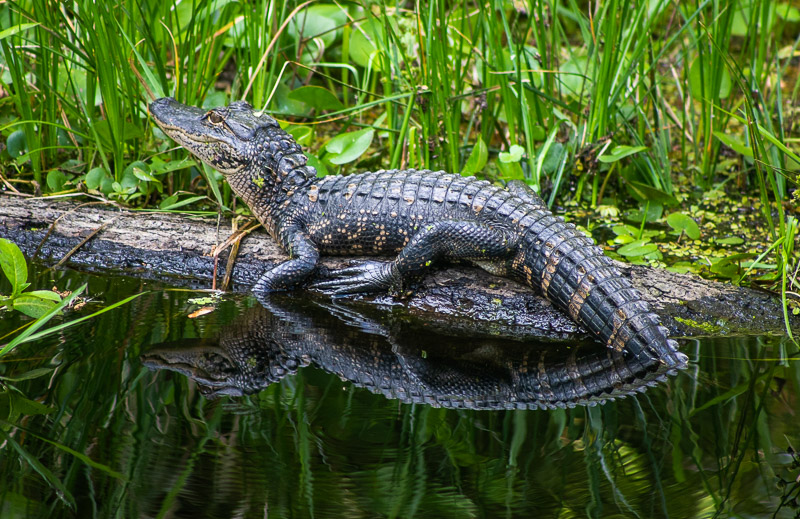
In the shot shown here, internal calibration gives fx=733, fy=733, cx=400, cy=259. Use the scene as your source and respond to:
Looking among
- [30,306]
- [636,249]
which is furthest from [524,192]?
[30,306]

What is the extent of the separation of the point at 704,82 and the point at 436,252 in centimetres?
252

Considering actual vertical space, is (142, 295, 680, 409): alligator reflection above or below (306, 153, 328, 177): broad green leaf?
below

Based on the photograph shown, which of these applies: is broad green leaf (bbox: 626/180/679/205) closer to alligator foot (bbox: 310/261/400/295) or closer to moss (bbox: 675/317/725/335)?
moss (bbox: 675/317/725/335)

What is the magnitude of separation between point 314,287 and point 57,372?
57.9 inches

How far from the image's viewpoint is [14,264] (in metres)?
3.10

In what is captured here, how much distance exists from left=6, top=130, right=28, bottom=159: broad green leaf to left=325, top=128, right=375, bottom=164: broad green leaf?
1.94 m

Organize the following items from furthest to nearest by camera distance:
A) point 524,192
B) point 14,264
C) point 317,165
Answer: point 317,165
point 524,192
point 14,264

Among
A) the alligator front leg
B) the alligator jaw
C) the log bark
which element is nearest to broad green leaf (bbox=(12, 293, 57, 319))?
the alligator jaw

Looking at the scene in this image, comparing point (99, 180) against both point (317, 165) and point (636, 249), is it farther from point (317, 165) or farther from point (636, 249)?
point (636, 249)

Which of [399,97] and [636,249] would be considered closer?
[636,249]

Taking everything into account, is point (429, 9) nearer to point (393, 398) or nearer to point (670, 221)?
point (670, 221)

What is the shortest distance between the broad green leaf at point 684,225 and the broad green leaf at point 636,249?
310 mm

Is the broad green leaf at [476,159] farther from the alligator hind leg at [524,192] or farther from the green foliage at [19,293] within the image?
the green foliage at [19,293]

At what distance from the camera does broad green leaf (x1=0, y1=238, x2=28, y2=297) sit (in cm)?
306
